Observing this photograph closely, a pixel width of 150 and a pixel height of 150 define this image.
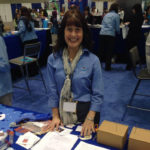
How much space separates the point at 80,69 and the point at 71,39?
0.67ft

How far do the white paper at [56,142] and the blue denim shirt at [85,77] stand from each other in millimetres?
247

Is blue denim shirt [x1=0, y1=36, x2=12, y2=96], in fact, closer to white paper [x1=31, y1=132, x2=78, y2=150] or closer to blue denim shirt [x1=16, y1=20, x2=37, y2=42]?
white paper [x1=31, y1=132, x2=78, y2=150]

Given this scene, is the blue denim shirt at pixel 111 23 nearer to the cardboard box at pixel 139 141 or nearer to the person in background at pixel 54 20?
the person in background at pixel 54 20

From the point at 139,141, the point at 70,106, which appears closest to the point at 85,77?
the point at 70,106

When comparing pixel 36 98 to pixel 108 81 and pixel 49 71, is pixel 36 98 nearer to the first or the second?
pixel 108 81

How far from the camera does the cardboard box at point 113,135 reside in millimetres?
1020

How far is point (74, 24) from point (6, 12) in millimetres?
10206

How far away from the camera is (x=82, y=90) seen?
4.14ft

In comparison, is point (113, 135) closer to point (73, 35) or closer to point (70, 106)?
point (70, 106)

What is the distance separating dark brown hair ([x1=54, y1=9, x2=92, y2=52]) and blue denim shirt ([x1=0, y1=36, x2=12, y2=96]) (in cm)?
58

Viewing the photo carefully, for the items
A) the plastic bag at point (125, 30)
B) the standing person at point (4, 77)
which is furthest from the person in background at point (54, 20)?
the standing person at point (4, 77)

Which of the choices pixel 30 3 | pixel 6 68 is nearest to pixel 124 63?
pixel 6 68

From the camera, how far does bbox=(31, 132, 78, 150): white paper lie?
1066 millimetres

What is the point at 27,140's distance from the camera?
1.13 metres
